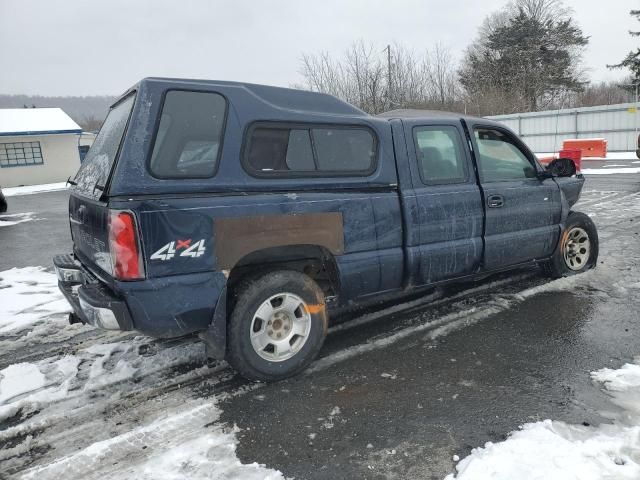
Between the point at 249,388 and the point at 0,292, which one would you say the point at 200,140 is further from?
the point at 0,292

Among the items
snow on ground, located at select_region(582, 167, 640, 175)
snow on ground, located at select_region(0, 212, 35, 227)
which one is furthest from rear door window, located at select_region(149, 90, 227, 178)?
snow on ground, located at select_region(582, 167, 640, 175)

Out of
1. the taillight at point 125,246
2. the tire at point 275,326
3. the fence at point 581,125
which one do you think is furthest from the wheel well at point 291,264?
the fence at point 581,125

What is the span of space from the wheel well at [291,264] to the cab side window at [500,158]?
1.79 metres

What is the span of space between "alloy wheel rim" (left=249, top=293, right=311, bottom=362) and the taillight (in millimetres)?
847

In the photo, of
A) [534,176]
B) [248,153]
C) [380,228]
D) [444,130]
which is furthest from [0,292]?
[534,176]

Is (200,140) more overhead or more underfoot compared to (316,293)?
more overhead

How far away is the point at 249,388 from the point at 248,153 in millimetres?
1601

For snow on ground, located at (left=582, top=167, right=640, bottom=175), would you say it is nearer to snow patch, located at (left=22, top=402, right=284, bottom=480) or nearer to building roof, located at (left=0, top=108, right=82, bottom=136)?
snow patch, located at (left=22, top=402, right=284, bottom=480)

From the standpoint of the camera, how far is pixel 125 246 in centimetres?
288

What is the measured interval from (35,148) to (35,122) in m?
2.25

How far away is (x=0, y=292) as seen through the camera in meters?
6.13

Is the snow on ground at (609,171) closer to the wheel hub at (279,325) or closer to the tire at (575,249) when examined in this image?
the tire at (575,249)

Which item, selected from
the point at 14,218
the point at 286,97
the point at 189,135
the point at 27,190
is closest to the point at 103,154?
the point at 189,135

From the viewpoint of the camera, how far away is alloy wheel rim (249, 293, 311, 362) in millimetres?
3375
